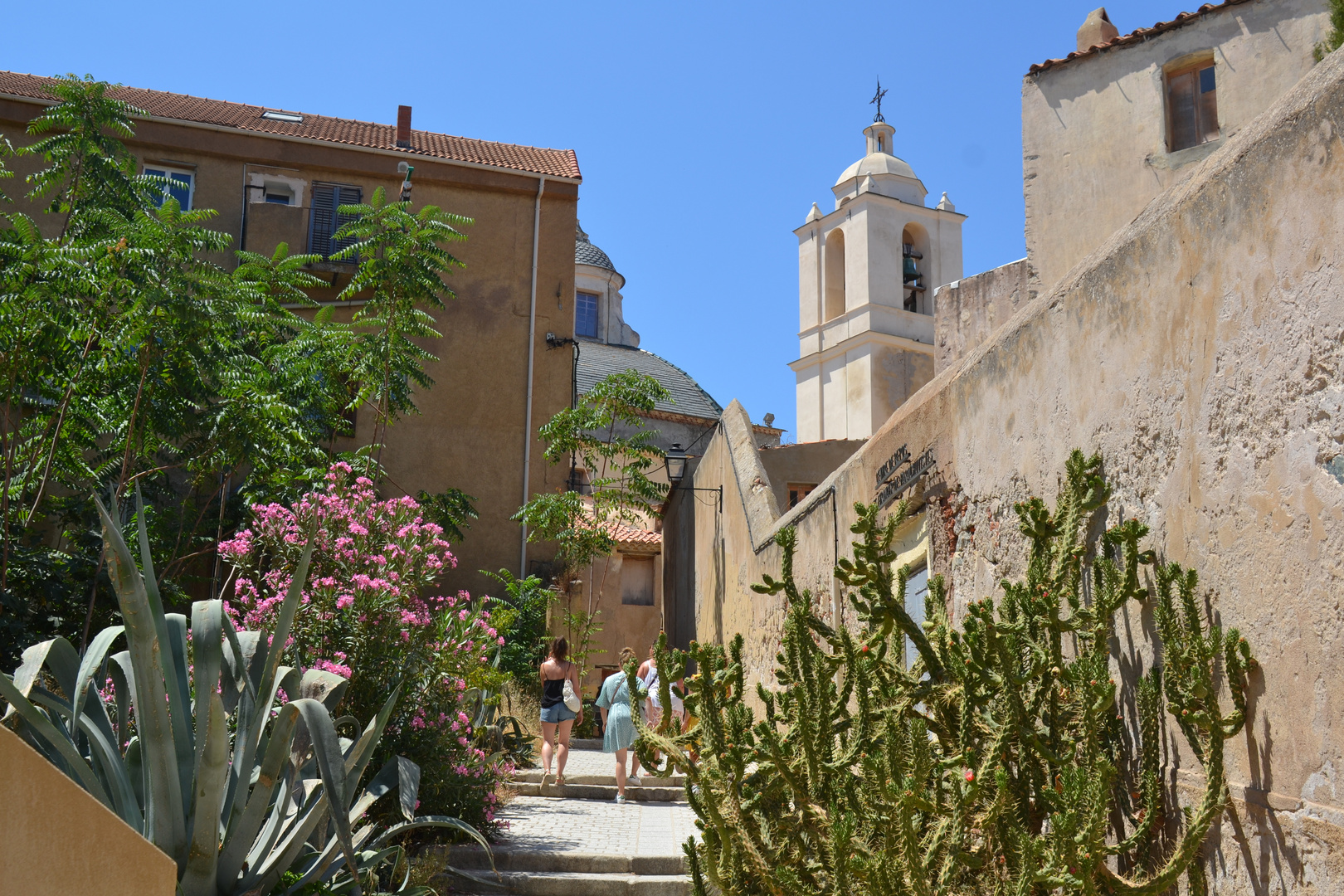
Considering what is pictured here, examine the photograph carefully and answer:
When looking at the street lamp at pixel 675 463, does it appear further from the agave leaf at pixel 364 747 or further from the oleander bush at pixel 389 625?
the agave leaf at pixel 364 747

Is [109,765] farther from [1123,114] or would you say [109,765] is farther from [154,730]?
[1123,114]

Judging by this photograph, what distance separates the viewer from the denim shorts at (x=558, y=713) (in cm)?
920

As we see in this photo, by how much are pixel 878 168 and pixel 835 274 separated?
10.0 feet

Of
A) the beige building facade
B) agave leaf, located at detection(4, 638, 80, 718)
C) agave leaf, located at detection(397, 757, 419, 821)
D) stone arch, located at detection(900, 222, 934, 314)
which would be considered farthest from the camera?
stone arch, located at detection(900, 222, 934, 314)

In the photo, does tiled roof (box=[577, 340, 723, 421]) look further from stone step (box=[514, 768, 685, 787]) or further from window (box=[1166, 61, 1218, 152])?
stone step (box=[514, 768, 685, 787])

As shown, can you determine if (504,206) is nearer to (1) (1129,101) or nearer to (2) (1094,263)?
(1) (1129,101)

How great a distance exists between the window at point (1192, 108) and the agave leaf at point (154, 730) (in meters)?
11.5

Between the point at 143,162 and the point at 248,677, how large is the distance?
47.0ft

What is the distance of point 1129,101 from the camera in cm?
1234

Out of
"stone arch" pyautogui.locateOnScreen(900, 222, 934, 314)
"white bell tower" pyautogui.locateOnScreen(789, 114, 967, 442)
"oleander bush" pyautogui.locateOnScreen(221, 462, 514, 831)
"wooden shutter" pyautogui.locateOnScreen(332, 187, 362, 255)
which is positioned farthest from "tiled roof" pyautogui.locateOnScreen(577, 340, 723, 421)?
"oleander bush" pyautogui.locateOnScreen(221, 462, 514, 831)

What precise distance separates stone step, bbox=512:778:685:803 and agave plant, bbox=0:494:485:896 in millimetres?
4605

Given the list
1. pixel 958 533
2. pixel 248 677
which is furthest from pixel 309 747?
pixel 958 533

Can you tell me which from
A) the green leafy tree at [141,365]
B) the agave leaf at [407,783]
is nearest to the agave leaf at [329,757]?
the agave leaf at [407,783]

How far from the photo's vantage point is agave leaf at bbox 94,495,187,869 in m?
4.03
